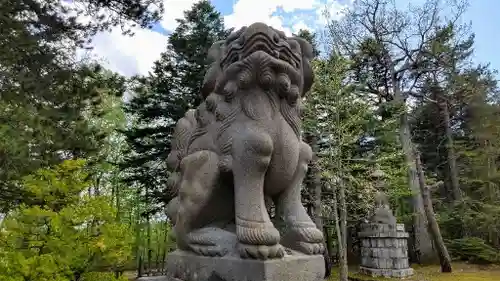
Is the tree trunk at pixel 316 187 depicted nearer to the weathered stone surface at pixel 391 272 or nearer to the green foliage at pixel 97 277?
the weathered stone surface at pixel 391 272

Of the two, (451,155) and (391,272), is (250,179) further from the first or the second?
(451,155)

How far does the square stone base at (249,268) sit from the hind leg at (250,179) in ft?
0.26

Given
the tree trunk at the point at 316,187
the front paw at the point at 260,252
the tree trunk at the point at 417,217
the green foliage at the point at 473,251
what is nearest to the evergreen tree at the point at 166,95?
the tree trunk at the point at 316,187

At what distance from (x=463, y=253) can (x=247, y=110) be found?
1484 centimetres

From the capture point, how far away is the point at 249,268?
76.6 inches

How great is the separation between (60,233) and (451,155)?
51.7 feet

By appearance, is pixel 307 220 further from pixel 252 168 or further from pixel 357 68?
pixel 357 68

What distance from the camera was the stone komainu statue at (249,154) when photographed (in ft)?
7.11

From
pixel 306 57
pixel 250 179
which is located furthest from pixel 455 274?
pixel 250 179

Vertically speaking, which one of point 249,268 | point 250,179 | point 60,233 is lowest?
point 249,268

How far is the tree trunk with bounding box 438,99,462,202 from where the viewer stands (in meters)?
16.0

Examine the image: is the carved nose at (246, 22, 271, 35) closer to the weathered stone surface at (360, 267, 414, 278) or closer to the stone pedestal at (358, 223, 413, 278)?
the stone pedestal at (358, 223, 413, 278)

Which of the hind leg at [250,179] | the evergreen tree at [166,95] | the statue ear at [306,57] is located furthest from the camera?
the evergreen tree at [166,95]

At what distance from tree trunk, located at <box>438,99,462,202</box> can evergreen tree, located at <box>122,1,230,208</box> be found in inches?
399
